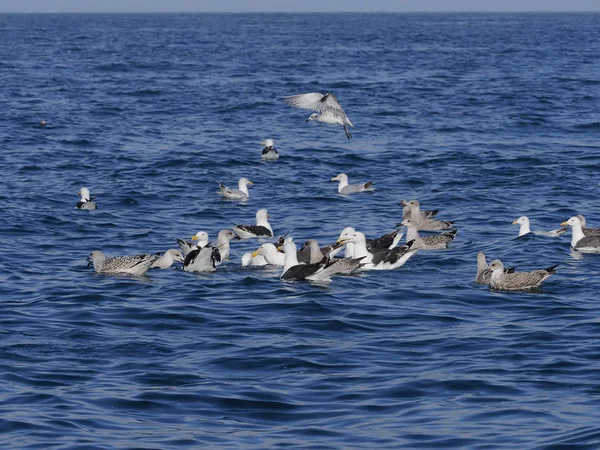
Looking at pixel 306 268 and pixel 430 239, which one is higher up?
pixel 306 268

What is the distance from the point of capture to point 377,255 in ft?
61.6

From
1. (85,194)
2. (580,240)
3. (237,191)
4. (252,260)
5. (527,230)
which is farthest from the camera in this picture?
(237,191)

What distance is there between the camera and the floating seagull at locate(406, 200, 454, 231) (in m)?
22.3

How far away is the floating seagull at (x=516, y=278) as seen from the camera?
16906 millimetres

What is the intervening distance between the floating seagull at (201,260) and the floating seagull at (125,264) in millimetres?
530

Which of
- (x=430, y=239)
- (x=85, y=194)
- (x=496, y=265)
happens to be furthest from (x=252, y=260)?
(x=85, y=194)

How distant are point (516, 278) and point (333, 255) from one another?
3.53m

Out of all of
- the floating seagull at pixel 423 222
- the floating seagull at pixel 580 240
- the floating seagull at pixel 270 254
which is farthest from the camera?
the floating seagull at pixel 423 222

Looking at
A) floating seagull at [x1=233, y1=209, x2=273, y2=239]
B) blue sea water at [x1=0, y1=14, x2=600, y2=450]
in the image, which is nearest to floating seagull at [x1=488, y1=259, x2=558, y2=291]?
blue sea water at [x1=0, y1=14, x2=600, y2=450]

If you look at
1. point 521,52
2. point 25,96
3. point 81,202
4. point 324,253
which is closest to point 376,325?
point 324,253

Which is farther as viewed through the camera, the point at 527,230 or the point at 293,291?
the point at 527,230

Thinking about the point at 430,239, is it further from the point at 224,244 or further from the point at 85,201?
the point at 85,201

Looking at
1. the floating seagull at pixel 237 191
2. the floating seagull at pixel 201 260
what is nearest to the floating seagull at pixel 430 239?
the floating seagull at pixel 201 260

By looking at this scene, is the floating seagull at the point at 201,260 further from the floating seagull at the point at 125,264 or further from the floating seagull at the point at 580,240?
the floating seagull at the point at 580,240
